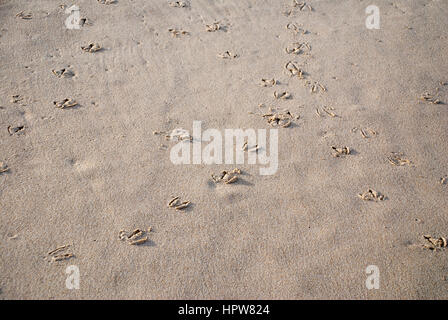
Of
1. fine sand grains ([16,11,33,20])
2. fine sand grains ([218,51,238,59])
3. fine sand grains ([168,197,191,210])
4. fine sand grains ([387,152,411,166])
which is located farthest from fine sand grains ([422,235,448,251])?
fine sand grains ([16,11,33,20])

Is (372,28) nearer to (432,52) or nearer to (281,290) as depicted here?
(432,52)

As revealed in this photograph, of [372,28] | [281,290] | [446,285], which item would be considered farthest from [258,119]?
[372,28]

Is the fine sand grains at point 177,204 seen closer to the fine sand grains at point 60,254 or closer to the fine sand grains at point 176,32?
the fine sand grains at point 60,254

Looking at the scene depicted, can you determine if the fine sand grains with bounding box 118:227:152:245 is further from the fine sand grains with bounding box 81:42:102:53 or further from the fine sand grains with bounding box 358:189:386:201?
the fine sand grains with bounding box 81:42:102:53

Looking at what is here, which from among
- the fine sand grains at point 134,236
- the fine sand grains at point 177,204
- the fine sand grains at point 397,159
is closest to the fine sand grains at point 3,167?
the fine sand grains at point 134,236

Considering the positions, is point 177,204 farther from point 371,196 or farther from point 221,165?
point 371,196

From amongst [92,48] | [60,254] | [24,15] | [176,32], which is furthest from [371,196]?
[24,15]
